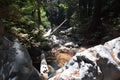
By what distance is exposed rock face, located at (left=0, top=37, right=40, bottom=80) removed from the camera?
6.13m

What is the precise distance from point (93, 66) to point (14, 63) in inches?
Result: 104

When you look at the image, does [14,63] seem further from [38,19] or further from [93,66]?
[38,19]

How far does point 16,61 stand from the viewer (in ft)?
21.3

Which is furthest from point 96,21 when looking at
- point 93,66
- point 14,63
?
point 93,66

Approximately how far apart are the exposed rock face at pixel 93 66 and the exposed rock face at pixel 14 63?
4.92 ft

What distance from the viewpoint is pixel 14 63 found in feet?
21.0

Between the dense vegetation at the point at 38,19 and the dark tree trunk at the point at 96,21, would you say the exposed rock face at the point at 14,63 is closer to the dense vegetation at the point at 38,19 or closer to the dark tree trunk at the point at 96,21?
the dense vegetation at the point at 38,19

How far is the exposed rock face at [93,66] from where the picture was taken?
15.3ft

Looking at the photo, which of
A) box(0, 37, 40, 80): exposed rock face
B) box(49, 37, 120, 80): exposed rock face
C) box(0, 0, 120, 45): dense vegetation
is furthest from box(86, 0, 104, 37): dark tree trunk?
box(49, 37, 120, 80): exposed rock face

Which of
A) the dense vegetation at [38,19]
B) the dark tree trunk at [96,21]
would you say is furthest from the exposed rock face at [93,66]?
the dark tree trunk at [96,21]

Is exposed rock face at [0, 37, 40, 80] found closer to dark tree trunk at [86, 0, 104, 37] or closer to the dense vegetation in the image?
the dense vegetation

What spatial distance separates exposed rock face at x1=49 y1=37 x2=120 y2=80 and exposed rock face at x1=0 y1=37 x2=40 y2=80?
150cm

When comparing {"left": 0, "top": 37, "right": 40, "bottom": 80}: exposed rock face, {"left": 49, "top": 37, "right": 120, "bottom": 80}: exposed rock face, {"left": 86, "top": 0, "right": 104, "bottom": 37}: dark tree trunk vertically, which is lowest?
{"left": 86, "top": 0, "right": 104, "bottom": 37}: dark tree trunk

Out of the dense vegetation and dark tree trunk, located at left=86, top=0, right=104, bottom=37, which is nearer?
the dense vegetation
